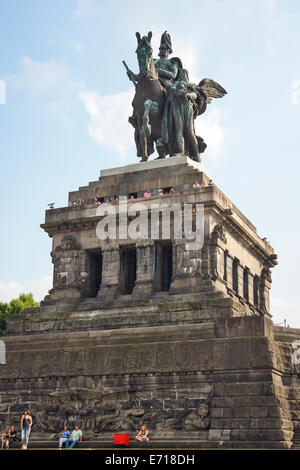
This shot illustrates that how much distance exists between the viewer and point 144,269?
1469 inches

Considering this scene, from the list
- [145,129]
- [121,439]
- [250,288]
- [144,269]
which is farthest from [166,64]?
[121,439]

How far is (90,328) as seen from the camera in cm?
3597

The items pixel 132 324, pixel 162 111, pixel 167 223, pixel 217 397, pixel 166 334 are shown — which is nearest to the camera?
pixel 217 397

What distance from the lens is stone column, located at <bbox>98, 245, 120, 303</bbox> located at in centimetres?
3766

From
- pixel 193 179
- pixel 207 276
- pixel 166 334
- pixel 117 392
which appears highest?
pixel 193 179

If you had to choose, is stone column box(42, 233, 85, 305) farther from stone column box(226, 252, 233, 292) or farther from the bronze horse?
stone column box(226, 252, 233, 292)

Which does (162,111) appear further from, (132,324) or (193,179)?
(132,324)

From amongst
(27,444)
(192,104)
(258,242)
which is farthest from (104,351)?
(192,104)

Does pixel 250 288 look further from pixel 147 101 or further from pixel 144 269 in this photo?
pixel 147 101

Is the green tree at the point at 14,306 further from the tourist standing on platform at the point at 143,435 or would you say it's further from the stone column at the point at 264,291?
the tourist standing on platform at the point at 143,435

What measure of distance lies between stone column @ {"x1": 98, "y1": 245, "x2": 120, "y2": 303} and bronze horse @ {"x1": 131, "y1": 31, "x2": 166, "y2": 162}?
6458 millimetres

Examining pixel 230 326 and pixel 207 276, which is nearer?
pixel 230 326

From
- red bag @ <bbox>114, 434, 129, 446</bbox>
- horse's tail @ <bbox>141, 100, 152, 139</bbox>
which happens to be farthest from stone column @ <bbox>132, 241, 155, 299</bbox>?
red bag @ <bbox>114, 434, 129, 446</bbox>

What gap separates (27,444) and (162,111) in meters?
20.8
